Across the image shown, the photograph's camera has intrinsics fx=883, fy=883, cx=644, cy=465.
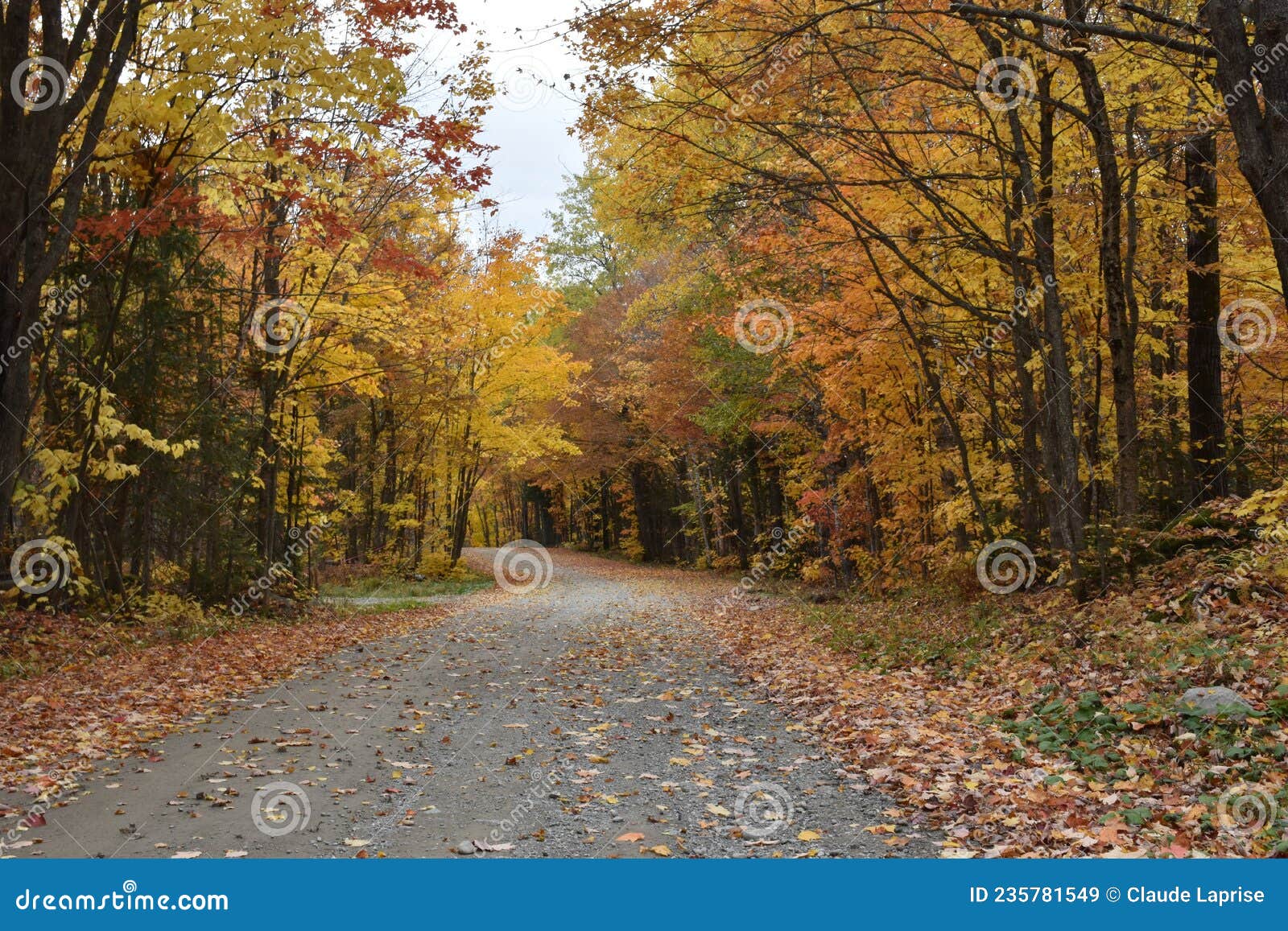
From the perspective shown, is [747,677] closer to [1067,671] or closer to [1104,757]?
[1067,671]

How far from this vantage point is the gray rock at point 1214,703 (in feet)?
19.0

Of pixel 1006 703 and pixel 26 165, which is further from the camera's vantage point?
pixel 26 165

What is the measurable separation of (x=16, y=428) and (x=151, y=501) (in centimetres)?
570

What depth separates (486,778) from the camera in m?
6.20

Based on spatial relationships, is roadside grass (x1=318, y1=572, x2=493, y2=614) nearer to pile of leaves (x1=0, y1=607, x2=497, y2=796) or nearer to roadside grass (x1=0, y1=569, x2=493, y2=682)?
roadside grass (x1=0, y1=569, x2=493, y2=682)

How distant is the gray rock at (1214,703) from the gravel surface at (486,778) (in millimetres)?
2309

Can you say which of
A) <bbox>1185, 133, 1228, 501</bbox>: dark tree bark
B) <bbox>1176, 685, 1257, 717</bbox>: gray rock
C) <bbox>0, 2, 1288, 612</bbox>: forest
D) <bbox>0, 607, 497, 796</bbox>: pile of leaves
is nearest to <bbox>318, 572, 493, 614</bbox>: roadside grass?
<bbox>0, 2, 1288, 612</bbox>: forest

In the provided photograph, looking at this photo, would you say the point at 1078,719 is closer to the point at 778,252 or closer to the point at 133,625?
the point at 778,252

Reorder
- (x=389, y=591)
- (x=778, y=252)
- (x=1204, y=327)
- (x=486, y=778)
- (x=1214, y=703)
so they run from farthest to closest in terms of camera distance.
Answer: (x=389, y=591) < (x=778, y=252) < (x=1204, y=327) < (x=486, y=778) < (x=1214, y=703)

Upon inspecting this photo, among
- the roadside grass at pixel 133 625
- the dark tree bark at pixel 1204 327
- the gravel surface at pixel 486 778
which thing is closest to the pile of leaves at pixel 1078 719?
the gravel surface at pixel 486 778

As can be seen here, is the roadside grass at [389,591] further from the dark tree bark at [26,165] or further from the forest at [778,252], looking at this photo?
the dark tree bark at [26,165]

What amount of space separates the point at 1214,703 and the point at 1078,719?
90 cm

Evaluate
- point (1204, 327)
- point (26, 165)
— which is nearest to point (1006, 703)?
point (1204, 327)

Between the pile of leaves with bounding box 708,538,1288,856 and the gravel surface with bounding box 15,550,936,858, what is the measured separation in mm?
505
